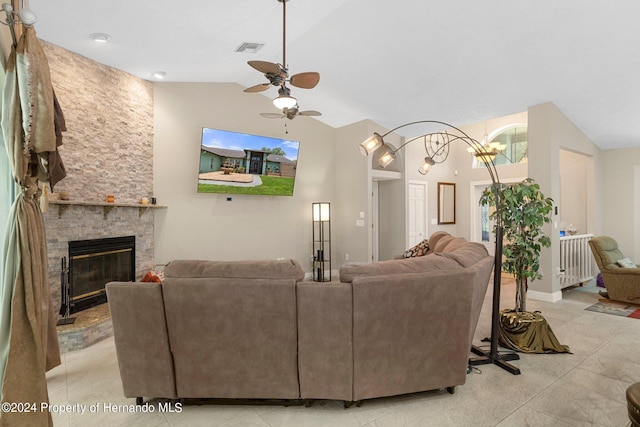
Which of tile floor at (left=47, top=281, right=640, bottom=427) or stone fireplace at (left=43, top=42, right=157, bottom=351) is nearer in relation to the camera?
tile floor at (left=47, top=281, right=640, bottom=427)

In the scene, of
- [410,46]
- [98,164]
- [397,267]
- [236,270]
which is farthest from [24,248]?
[410,46]

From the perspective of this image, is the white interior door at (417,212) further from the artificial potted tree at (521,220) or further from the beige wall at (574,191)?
the artificial potted tree at (521,220)

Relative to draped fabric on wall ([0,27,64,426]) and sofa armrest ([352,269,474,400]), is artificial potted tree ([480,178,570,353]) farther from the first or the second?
draped fabric on wall ([0,27,64,426])

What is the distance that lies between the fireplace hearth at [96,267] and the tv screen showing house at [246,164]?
4.78ft

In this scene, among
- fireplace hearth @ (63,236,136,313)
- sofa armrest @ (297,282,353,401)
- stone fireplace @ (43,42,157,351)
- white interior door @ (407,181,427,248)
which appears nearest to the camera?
sofa armrest @ (297,282,353,401)

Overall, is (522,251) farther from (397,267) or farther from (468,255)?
(397,267)

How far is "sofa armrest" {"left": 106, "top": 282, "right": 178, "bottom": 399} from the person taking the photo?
211 cm

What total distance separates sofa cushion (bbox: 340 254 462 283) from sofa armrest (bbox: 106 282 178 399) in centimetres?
121

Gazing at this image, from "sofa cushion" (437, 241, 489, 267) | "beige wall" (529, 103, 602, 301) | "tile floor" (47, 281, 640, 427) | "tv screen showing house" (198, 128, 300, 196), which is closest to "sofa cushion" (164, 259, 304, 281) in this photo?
"tile floor" (47, 281, 640, 427)

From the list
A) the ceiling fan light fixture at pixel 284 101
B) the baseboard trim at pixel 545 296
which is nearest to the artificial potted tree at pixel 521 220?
the baseboard trim at pixel 545 296

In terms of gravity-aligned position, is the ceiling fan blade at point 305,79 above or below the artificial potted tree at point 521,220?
above

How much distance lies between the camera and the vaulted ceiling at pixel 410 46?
10.9ft

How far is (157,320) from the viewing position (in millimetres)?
2111

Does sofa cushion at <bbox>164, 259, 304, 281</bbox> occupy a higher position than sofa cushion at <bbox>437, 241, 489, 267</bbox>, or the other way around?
sofa cushion at <bbox>437, 241, 489, 267</bbox>
